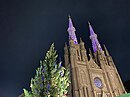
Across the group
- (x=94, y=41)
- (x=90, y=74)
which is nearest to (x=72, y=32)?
(x=94, y=41)

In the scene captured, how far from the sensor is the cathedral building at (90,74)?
32562 mm

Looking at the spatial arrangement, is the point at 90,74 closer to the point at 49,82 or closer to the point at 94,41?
the point at 94,41

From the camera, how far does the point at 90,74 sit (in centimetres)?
3669

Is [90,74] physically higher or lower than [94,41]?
lower

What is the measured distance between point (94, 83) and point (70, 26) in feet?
59.6

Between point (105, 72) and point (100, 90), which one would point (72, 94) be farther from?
point (105, 72)

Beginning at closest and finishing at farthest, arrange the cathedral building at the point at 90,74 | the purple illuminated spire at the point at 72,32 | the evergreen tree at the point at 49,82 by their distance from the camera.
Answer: the evergreen tree at the point at 49,82 < the cathedral building at the point at 90,74 < the purple illuminated spire at the point at 72,32

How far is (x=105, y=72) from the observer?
39.5 meters

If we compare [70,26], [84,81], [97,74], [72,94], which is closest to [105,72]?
[97,74]

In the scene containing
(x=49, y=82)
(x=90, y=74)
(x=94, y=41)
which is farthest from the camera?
(x=94, y=41)

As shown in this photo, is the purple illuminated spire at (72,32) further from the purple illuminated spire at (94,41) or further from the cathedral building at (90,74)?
the purple illuminated spire at (94,41)

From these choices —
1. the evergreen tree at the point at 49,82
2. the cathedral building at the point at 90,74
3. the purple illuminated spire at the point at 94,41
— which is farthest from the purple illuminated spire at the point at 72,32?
the evergreen tree at the point at 49,82

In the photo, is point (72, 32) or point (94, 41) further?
point (94, 41)

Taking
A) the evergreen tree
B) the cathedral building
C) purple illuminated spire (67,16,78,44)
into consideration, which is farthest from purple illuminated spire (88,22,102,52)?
the evergreen tree
